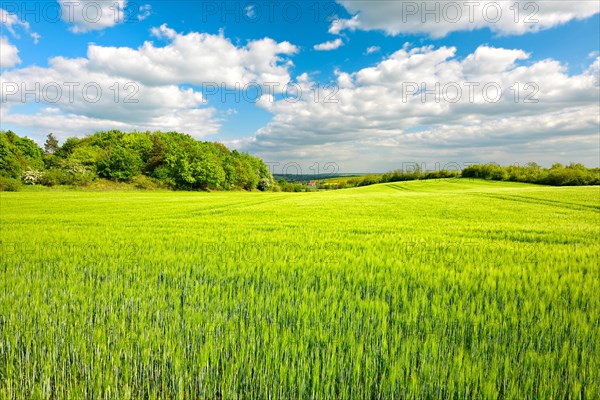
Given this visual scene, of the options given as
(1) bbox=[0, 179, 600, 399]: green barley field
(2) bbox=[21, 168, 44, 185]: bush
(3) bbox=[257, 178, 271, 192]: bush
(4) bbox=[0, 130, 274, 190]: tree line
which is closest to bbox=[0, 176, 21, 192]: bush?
(4) bbox=[0, 130, 274, 190]: tree line

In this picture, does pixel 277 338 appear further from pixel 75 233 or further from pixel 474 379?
pixel 75 233

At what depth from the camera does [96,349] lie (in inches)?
109

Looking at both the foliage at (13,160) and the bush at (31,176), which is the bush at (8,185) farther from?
the foliage at (13,160)

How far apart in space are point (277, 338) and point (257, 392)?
55 centimetres

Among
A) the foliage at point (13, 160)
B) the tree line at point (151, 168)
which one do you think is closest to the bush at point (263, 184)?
the tree line at point (151, 168)

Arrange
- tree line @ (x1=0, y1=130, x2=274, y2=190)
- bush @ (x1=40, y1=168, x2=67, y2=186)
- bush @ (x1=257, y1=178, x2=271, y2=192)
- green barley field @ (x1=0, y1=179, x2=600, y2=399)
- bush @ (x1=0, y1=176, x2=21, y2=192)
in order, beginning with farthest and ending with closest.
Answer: bush @ (x1=257, y1=178, x2=271, y2=192) → tree line @ (x1=0, y1=130, x2=274, y2=190) → bush @ (x1=40, y1=168, x2=67, y2=186) → bush @ (x1=0, y1=176, x2=21, y2=192) → green barley field @ (x1=0, y1=179, x2=600, y2=399)

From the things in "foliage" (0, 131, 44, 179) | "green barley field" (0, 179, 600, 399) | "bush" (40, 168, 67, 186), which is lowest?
"green barley field" (0, 179, 600, 399)

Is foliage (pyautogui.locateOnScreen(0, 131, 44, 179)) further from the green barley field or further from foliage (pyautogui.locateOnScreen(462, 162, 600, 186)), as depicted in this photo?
foliage (pyautogui.locateOnScreen(462, 162, 600, 186))

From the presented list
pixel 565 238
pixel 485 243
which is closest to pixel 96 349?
pixel 485 243

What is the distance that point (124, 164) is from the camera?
69438 millimetres

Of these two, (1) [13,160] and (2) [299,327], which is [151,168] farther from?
(2) [299,327]

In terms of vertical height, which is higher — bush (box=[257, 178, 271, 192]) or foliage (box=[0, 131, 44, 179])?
foliage (box=[0, 131, 44, 179])

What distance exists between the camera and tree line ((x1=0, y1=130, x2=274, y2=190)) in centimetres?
5728

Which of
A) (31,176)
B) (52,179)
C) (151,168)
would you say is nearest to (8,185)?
(52,179)
